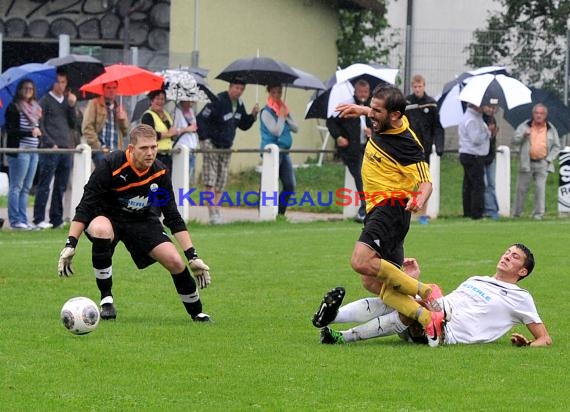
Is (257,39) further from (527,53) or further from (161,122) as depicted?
(161,122)

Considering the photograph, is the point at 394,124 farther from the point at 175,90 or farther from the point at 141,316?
the point at 175,90

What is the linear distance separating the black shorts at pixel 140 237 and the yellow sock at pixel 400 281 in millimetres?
2185

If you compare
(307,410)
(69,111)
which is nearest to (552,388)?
(307,410)

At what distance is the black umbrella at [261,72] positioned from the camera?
22.0m

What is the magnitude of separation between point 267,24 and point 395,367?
23.4 meters

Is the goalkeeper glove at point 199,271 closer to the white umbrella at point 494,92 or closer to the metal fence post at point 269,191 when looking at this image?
the metal fence post at point 269,191

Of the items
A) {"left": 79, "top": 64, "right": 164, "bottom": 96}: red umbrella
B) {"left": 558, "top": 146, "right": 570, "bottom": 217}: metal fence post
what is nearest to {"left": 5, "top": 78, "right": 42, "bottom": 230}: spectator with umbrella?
{"left": 79, "top": 64, "right": 164, "bottom": 96}: red umbrella

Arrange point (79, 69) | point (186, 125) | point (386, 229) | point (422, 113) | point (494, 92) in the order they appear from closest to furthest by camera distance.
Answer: point (386, 229) → point (186, 125) → point (79, 69) → point (422, 113) → point (494, 92)

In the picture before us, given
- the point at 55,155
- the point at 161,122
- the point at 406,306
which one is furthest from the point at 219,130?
the point at 406,306

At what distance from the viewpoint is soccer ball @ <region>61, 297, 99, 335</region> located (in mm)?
9977

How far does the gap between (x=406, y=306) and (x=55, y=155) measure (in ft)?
Answer: 34.4

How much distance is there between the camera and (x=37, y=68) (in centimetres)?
1983

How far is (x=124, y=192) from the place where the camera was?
1098cm

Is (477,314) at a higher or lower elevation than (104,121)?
lower
